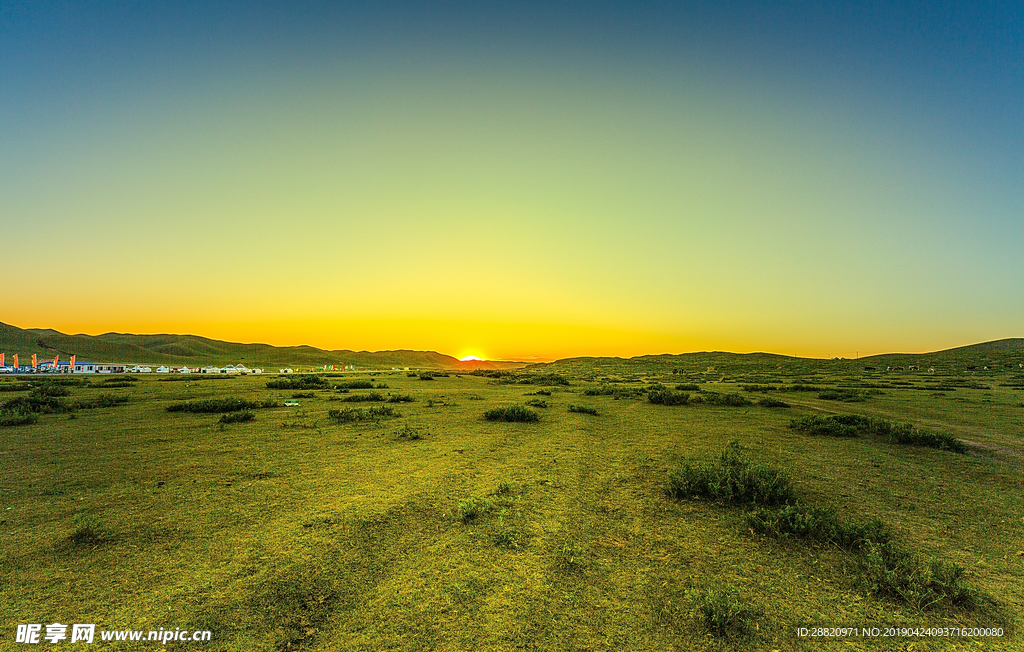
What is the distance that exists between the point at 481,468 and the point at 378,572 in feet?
13.5

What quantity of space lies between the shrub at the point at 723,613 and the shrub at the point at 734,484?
279 cm

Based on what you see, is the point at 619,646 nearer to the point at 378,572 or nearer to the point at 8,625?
the point at 378,572

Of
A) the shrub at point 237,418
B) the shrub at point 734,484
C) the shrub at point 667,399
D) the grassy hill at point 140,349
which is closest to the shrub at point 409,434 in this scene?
the shrub at point 237,418

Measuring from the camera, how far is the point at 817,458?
9.55 meters

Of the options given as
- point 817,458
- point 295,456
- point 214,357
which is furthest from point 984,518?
point 214,357

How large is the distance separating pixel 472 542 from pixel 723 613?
9.07 feet

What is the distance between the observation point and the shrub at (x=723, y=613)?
352 cm

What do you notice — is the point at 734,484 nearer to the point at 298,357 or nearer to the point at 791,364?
the point at 791,364

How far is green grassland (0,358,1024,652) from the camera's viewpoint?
360 centimetres

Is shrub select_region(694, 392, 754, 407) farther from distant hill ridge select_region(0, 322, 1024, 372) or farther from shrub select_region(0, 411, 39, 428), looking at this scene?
distant hill ridge select_region(0, 322, 1024, 372)

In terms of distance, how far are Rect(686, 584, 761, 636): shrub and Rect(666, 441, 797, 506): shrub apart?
9.16ft

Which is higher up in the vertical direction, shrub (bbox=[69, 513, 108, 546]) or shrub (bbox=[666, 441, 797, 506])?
shrub (bbox=[666, 441, 797, 506])

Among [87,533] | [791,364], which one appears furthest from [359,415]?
[791,364]

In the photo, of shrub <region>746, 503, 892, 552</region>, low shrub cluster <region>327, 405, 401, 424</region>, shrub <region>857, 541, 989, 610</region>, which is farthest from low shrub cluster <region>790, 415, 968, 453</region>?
low shrub cluster <region>327, 405, 401, 424</region>
